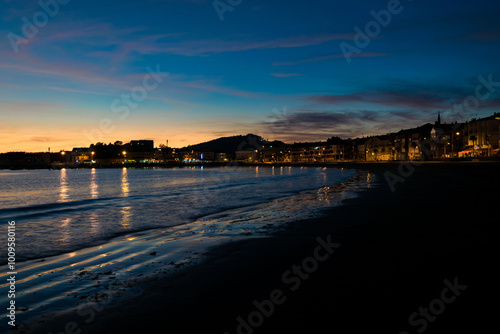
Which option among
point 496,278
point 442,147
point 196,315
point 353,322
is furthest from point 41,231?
point 442,147

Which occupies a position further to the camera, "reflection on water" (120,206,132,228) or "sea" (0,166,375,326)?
"reflection on water" (120,206,132,228)

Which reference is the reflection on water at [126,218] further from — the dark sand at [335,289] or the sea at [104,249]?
the dark sand at [335,289]

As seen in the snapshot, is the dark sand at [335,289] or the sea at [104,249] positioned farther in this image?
the sea at [104,249]

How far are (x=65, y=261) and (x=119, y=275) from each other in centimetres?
288

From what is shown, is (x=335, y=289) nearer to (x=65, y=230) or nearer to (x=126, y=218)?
(x=65, y=230)

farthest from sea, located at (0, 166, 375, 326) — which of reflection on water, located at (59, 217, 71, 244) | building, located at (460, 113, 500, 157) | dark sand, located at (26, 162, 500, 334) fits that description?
building, located at (460, 113, 500, 157)

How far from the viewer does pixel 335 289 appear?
20.0ft

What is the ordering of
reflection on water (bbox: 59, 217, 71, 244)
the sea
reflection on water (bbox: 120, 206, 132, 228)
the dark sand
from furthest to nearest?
reflection on water (bbox: 120, 206, 132, 228)
reflection on water (bbox: 59, 217, 71, 244)
the sea
the dark sand

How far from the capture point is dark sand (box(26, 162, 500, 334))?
16.1 feet

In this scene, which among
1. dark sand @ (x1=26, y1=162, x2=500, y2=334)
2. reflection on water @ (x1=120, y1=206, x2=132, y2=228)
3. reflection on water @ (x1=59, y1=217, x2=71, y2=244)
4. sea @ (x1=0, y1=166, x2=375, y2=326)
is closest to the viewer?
dark sand @ (x1=26, y1=162, x2=500, y2=334)

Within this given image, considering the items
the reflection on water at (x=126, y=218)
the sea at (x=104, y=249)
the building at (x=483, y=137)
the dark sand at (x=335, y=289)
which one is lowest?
the reflection on water at (x=126, y=218)

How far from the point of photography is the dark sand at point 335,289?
4.89 meters

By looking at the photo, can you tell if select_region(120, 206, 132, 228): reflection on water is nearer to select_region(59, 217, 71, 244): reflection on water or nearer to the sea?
the sea

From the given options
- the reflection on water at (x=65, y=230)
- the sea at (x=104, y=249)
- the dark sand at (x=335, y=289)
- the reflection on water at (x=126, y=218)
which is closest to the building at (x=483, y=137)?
the reflection on water at (x=126, y=218)
